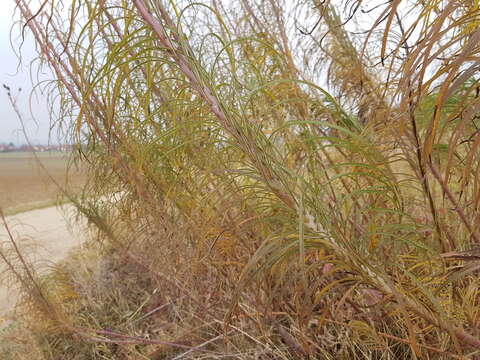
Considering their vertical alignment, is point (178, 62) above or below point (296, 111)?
above

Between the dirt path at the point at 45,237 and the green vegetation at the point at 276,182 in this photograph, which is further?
the dirt path at the point at 45,237

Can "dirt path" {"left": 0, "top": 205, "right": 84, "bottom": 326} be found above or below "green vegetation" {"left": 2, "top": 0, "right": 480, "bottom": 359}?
below

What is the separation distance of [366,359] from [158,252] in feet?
3.33

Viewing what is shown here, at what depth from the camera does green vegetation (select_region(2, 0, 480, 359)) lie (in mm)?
858

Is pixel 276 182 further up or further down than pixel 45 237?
Answer: further up

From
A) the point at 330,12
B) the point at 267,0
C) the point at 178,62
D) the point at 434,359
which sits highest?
the point at 267,0

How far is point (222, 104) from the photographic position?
89 cm

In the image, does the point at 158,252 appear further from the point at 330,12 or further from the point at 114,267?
the point at 114,267

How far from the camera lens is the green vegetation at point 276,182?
86 cm

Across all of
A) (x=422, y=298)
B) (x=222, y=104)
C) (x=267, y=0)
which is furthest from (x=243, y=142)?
(x=267, y=0)

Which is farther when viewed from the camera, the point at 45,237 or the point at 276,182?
the point at 45,237

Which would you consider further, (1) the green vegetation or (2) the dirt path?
(2) the dirt path

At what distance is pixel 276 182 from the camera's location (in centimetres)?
91

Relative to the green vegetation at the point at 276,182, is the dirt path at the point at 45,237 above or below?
below
